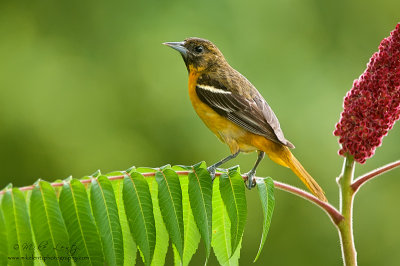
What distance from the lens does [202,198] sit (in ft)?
8.96

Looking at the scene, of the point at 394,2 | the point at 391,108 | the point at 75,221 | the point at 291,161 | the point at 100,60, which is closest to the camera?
the point at 75,221

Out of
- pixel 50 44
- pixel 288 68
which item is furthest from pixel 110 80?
pixel 288 68

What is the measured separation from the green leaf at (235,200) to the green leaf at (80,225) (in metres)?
0.55

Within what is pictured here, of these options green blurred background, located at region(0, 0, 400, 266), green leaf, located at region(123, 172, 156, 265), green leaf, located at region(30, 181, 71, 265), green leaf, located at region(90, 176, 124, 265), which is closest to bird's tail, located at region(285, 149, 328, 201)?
green leaf, located at region(123, 172, 156, 265)

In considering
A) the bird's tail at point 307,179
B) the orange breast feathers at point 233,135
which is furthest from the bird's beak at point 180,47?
the bird's tail at point 307,179

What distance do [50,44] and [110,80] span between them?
1356mm

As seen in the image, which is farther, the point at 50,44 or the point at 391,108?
the point at 50,44

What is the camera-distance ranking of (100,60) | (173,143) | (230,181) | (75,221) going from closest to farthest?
(75,221)
(230,181)
(173,143)
(100,60)

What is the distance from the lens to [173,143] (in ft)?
29.0

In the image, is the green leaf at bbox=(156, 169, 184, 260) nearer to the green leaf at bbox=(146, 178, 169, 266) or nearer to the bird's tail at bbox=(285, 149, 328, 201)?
the green leaf at bbox=(146, 178, 169, 266)

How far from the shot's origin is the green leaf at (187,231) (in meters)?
2.78

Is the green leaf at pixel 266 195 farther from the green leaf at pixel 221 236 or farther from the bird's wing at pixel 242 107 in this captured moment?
the bird's wing at pixel 242 107

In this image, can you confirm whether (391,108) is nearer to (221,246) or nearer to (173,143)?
(221,246)

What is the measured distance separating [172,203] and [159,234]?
0.23m
